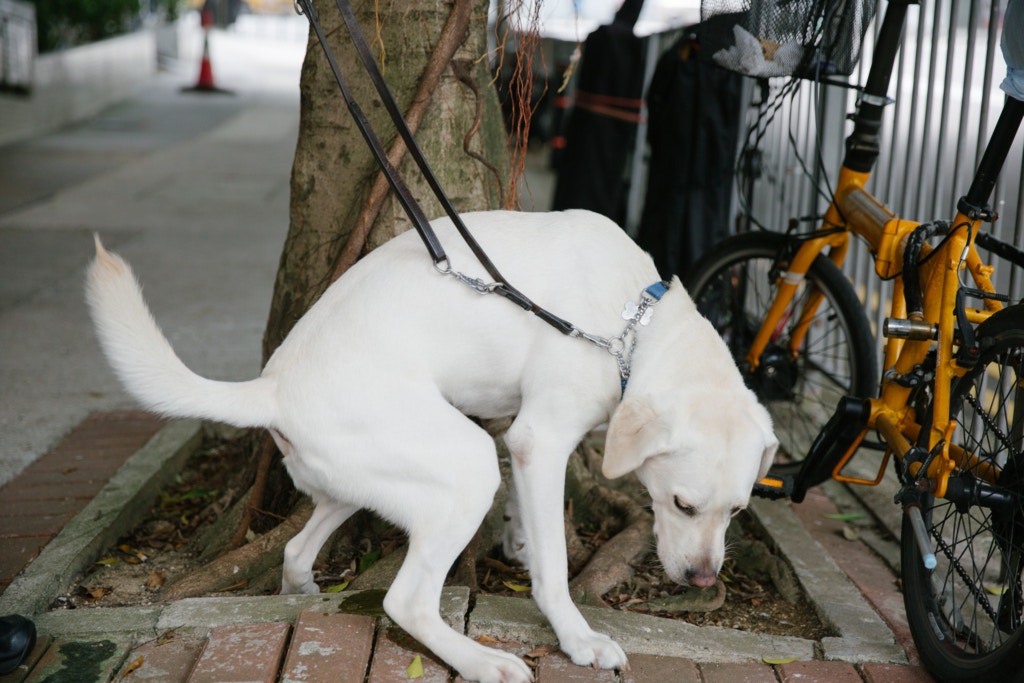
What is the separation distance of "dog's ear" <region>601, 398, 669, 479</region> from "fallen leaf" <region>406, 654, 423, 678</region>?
640 mm

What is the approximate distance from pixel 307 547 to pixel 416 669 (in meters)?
0.60

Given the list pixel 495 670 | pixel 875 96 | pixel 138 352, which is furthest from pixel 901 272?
pixel 138 352

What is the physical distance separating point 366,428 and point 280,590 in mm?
819

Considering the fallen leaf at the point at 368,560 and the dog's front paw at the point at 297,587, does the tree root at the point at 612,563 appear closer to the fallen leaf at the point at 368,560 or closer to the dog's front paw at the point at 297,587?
the fallen leaf at the point at 368,560

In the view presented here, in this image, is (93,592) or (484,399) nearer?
(484,399)

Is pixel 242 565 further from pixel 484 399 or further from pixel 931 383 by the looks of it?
pixel 931 383

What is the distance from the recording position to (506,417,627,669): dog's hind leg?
8.07ft

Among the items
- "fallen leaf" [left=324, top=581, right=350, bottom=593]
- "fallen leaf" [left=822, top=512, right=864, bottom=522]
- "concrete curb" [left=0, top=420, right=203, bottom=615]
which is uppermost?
"concrete curb" [left=0, top=420, right=203, bottom=615]

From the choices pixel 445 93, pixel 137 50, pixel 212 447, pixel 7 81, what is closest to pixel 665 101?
pixel 445 93

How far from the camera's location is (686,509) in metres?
2.44

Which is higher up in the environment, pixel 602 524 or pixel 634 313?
pixel 634 313

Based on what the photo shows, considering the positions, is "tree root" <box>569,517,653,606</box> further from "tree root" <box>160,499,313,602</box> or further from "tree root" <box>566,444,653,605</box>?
"tree root" <box>160,499,313,602</box>

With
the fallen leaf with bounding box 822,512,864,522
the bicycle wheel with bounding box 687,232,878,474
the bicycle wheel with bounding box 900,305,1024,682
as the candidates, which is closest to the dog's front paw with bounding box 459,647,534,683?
the bicycle wheel with bounding box 900,305,1024,682

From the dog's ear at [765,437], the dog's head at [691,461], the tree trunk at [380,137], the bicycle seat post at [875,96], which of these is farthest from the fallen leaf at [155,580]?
the bicycle seat post at [875,96]
